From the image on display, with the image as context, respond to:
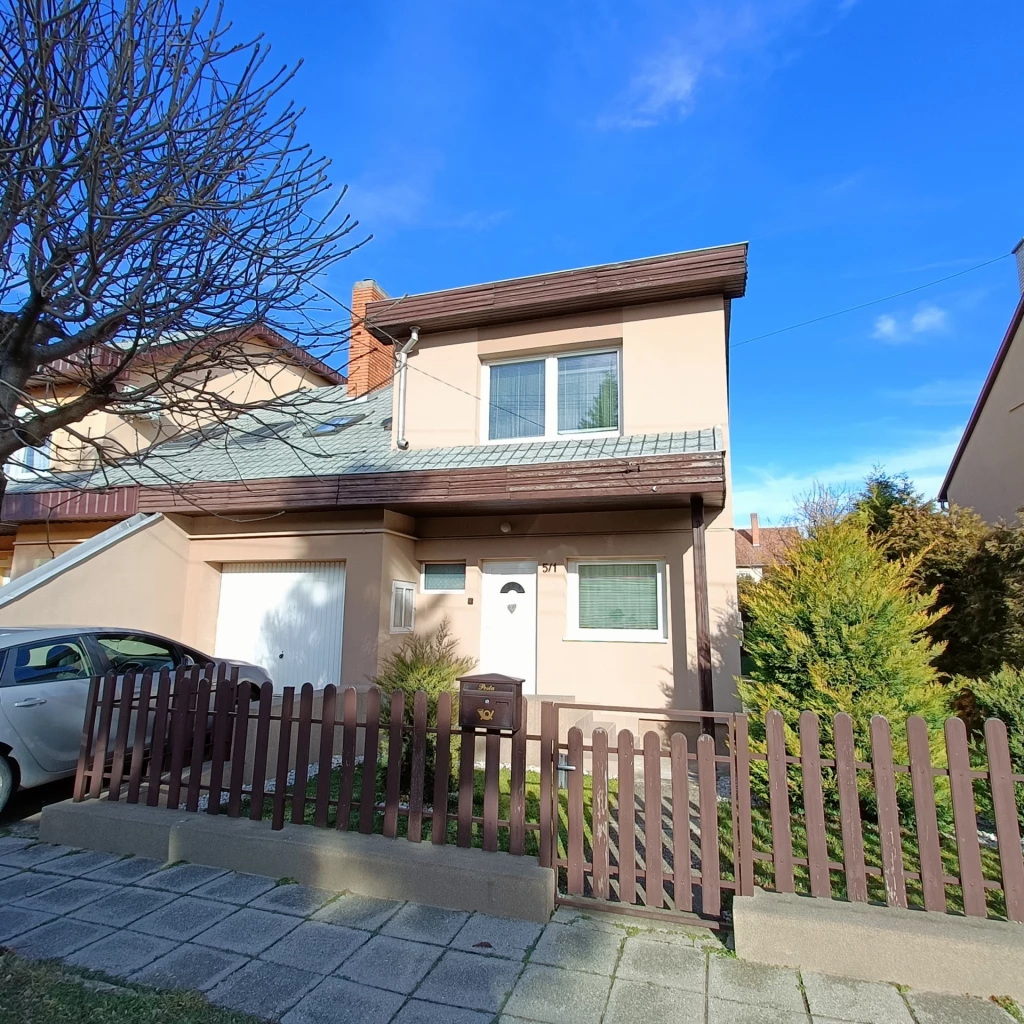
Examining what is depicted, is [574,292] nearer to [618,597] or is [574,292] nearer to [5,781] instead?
[618,597]

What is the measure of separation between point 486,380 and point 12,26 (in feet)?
21.6

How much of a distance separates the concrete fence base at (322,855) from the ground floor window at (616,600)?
185 inches

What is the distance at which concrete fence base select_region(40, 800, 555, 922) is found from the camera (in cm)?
351

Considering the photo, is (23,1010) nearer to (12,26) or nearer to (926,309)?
(12,26)

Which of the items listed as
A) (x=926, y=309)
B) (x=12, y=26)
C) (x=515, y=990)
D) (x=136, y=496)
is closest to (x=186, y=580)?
(x=136, y=496)

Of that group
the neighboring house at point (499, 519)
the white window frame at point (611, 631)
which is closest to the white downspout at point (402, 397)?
the neighboring house at point (499, 519)

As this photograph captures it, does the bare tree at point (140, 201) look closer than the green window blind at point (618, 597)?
Yes

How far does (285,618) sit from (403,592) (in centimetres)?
187

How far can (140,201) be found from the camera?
3.53m

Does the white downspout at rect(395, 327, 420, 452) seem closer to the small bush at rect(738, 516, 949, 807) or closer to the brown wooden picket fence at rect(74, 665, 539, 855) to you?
the brown wooden picket fence at rect(74, 665, 539, 855)

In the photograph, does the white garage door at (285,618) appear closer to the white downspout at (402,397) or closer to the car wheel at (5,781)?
the white downspout at (402,397)

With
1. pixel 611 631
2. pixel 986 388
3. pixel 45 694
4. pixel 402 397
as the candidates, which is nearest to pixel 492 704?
pixel 45 694

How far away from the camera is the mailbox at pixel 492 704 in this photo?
155 inches

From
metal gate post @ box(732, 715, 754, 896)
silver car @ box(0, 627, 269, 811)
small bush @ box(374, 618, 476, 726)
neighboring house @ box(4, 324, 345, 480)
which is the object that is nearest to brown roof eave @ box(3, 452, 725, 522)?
silver car @ box(0, 627, 269, 811)
